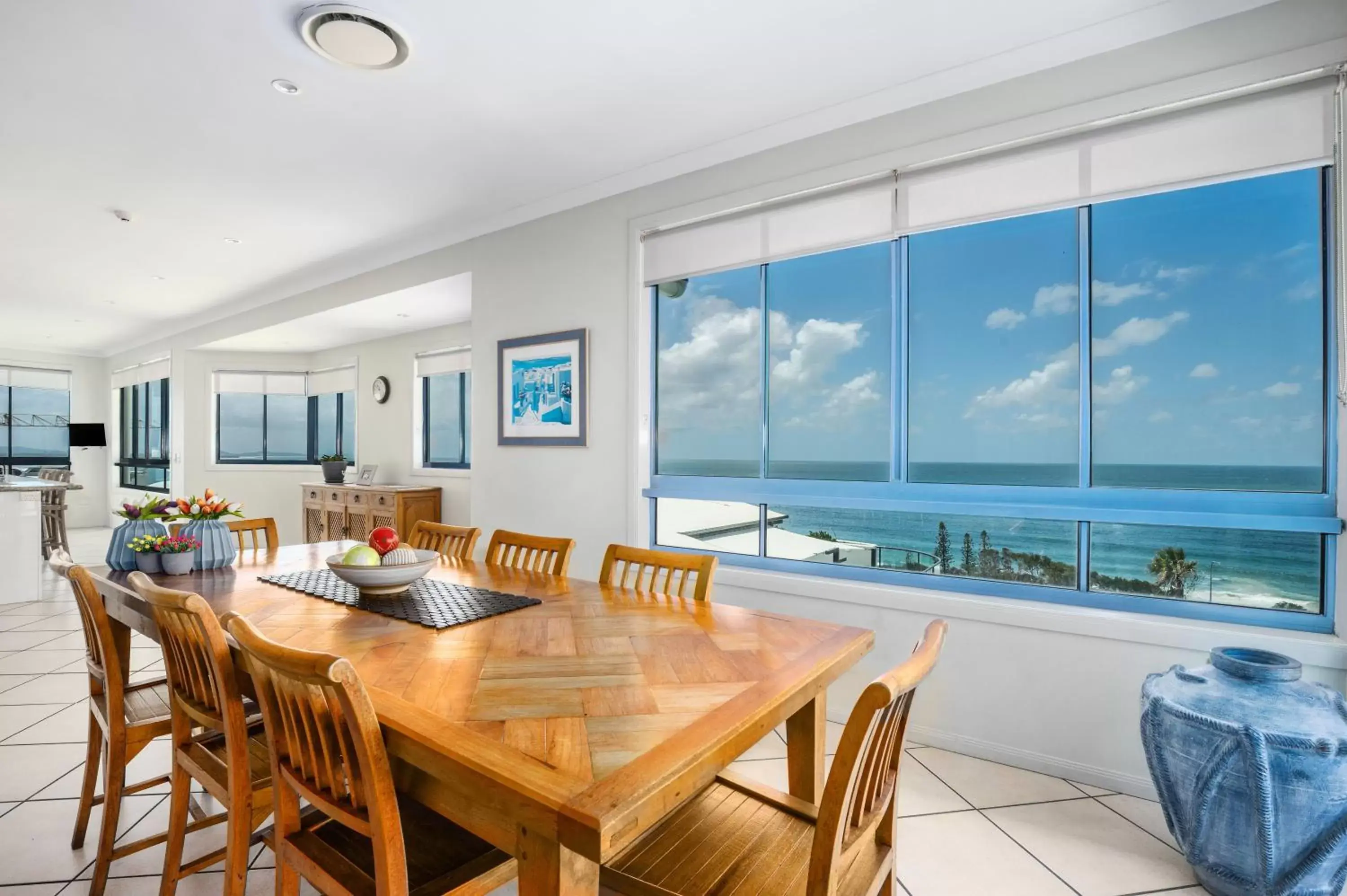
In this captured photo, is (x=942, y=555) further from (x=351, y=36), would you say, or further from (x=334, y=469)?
(x=334, y=469)

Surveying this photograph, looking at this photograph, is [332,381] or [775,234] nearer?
[775,234]

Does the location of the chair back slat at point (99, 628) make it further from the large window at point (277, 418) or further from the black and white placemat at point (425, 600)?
the large window at point (277, 418)

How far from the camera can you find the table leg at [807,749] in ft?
5.29

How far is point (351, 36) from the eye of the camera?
227 centimetres

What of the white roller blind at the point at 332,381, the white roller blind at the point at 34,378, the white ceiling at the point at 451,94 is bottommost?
the white roller blind at the point at 332,381

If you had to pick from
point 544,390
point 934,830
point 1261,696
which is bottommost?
point 934,830

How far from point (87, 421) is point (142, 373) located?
188 cm

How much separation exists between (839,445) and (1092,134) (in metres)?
1.82

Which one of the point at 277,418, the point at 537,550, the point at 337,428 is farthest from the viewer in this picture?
the point at 277,418

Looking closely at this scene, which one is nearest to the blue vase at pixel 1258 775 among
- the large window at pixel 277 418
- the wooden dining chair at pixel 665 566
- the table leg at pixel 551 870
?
the wooden dining chair at pixel 665 566

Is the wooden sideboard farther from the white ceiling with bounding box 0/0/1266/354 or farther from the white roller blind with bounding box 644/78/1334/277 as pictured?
the white roller blind with bounding box 644/78/1334/277

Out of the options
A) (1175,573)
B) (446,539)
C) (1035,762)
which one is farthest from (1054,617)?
(446,539)

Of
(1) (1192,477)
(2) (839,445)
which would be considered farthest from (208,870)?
(1) (1192,477)

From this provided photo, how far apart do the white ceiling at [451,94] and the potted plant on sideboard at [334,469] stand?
2902mm
